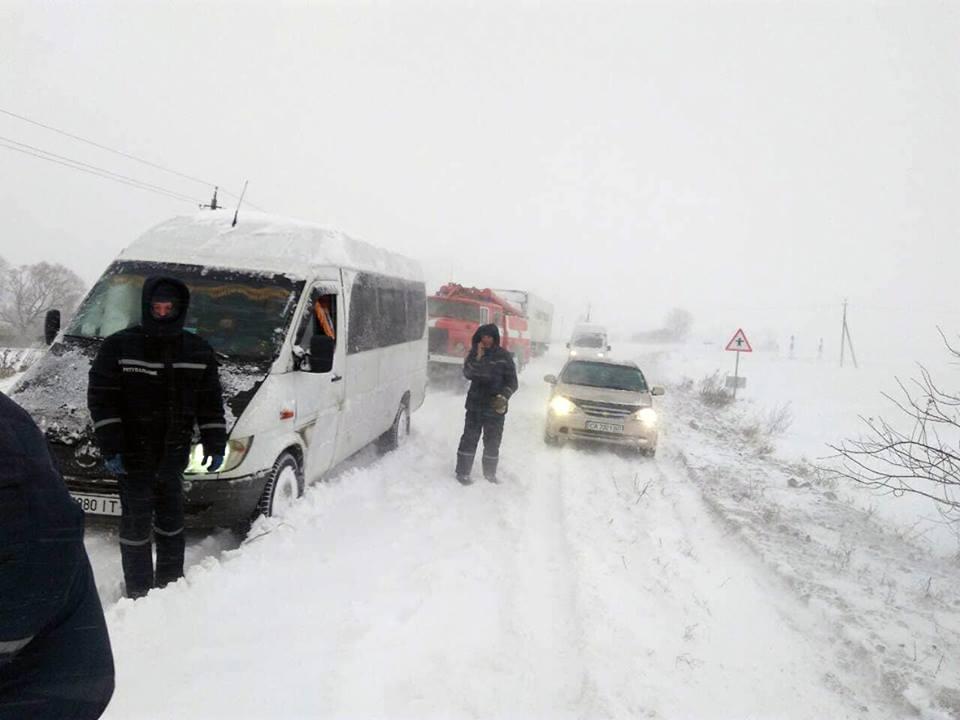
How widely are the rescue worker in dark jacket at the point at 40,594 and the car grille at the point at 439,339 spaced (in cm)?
1441

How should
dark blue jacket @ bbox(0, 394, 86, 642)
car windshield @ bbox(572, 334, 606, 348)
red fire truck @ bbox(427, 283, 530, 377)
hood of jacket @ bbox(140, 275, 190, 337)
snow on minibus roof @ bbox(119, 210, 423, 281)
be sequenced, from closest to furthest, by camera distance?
dark blue jacket @ bbox(0, 394, 86, 642)
hood of jacket @ bbox(140, 275, 190, 337)
snow on minibus roof @ bbox(119, 210, 423, 281)
red fire truck @ bbox(427, 283, 530, 377)
car windshield @ bbox(572, 334, 606, 348)

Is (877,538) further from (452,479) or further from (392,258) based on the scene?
(392,258)

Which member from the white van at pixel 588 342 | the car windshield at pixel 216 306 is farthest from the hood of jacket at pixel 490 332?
the white van at pixel 588 342

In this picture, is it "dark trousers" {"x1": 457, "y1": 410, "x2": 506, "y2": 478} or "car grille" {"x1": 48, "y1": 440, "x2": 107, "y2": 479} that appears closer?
"car grille" {"x1": 48, "y1": 440, "x2": 107, "y2": 479}

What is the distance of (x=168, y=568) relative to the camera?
143 inches

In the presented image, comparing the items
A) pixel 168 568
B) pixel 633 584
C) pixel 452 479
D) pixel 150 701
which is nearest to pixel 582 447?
pixel 452 479

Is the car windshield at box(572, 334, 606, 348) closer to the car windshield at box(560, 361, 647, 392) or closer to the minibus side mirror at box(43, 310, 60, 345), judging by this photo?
the car windshield at box(560, 361, 647, 392)

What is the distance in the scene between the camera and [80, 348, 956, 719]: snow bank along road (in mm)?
2865

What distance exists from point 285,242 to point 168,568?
3004 millimetres

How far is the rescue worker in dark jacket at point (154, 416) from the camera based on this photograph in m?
3.41

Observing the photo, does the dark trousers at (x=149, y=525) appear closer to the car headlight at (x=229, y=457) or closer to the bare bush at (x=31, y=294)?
the car headlight at (x=229, y=457)

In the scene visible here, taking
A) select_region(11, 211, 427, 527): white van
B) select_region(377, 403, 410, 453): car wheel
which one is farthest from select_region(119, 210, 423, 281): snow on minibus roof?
select_region(377, 403, 410, 453): car wheel

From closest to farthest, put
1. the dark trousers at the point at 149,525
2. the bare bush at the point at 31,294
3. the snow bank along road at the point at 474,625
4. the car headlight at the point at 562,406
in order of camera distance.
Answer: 1. the snow bank along road at the point at 474,625
2. the dark trousers at the point at 149,525
3. the car headlight at the point at 562,406
4. the bare bush at the point at 31,294

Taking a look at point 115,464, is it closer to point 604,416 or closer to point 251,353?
point 251,353
